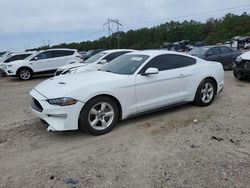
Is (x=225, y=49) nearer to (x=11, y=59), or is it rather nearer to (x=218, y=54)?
(x=218, y=54)

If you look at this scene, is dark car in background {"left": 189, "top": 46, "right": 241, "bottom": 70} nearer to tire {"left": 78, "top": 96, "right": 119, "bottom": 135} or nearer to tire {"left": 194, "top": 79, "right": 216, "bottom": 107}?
tire {"left": 194, "top": 79, "right": 216, "bottom": 107}

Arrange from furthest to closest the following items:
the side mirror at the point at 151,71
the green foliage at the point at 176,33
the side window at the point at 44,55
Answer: the green foliage at the point at 176,33 < the side window at the point at 44,55 < the side mirror at the point at 151,71

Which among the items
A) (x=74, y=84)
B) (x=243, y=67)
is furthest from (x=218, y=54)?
(x=74, y=84)

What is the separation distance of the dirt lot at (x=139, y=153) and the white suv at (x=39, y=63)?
32.7ft

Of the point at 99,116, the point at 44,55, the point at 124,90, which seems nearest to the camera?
the point at 99,116

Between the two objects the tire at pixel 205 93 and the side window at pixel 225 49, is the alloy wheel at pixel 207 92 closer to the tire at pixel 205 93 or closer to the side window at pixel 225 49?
the tire at pixel 205 93

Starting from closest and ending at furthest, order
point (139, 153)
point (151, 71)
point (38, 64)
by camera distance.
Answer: point (139, 153) → point (151, 71) → point (38, 64)

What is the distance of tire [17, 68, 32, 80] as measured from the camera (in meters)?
15.7

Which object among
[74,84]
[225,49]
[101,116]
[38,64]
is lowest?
[101,116]

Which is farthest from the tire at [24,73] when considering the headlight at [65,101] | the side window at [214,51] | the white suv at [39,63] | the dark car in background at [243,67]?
the headlight at [65,101]

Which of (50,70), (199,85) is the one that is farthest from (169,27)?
(199,85)

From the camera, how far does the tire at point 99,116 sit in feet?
16.1

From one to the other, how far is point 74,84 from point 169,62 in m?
2.33

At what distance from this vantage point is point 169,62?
20.7 ft
